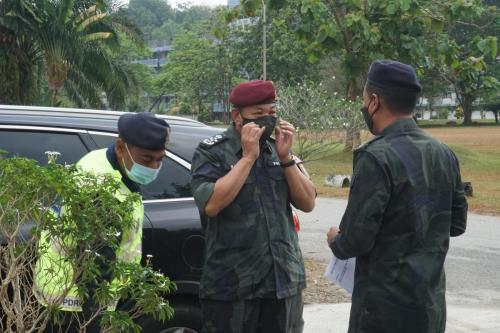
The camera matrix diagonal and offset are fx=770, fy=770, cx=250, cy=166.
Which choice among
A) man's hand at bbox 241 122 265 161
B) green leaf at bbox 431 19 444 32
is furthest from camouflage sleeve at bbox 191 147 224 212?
green leaf at bbox 431 19 444 32

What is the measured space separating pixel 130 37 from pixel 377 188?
21.8m

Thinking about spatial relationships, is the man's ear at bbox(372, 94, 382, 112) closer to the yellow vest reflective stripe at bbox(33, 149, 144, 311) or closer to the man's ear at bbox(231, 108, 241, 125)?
the man's ear at bbox(231, 108, 241, 125)

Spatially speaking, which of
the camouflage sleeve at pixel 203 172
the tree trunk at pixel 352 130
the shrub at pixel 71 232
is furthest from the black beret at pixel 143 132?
the tree trunk at pixel 352 130

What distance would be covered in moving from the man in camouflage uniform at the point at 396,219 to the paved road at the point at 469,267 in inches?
131

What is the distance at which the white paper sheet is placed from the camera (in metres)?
3.59

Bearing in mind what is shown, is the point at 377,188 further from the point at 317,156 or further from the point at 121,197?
the point at 317,156

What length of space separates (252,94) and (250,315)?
102cm

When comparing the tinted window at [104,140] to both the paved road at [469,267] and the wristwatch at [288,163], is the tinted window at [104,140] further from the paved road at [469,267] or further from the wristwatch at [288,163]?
the paved road at [469,267]

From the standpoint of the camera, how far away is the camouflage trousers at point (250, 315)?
138 inches

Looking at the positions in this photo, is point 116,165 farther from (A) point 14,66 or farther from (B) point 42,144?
(A) point 14,66

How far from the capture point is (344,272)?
3.61m

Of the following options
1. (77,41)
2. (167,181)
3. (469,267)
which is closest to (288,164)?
(167,181)

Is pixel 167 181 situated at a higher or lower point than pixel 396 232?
lower

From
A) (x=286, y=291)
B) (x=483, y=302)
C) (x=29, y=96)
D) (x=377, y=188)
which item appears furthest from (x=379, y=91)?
(x=29, y=96)
